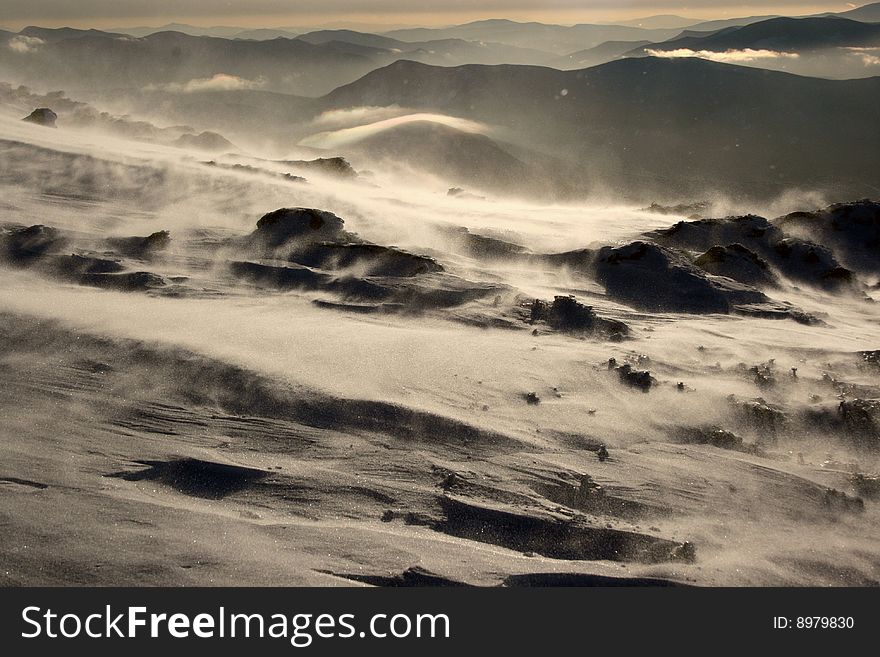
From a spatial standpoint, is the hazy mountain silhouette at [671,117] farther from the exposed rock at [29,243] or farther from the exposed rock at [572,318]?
the exposed rock at [29,243]

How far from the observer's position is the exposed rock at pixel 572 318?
6746 millimetres

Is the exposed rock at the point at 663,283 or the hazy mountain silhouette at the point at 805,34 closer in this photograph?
the exposed rock at the point at 663,283

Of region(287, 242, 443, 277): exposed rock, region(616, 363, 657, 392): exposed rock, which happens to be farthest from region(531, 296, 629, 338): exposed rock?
region(287, 242, 443, 277): exposed rock

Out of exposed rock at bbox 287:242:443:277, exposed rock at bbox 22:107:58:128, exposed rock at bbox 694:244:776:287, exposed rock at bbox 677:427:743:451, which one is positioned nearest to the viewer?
exposed rock at bbox 677:427:743:451

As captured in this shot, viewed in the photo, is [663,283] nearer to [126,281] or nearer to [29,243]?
[126,281]

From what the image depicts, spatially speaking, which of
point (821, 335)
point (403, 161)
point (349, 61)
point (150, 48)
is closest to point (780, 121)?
point (403, 161)

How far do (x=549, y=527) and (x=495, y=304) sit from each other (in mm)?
3656

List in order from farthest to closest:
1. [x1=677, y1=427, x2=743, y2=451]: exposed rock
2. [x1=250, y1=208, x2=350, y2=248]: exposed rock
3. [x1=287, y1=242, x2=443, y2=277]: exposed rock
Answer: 1. [x1=250, y1=208, x2=350, y2=248]: exposed rock
2. [x1=287, y1=242, x2=443, y2=277]: exposed rock
3. [x1=677, y1=427, x2=743, y2=451]: exposed rock

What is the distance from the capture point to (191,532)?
11.0ft

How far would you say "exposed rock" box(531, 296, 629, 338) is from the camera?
675 cm

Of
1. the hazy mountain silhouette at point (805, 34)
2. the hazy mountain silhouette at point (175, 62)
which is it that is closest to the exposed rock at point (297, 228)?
the hazy mountain silhouette at point (175, 62)

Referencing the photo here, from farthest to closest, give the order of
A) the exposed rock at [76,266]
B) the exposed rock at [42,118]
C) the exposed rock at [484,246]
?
1. the exposed rock at [42,118]
2. the exposed rock at [484,246]
3. the exposed rock at [76,266]

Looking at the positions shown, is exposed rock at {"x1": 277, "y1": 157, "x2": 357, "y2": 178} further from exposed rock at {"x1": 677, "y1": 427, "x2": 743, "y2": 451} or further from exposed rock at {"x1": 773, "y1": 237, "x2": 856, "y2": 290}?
exposed rock at {"x1": 677, "y1": 427, "x2": 743, "y2": 451}

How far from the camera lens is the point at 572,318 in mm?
6934
